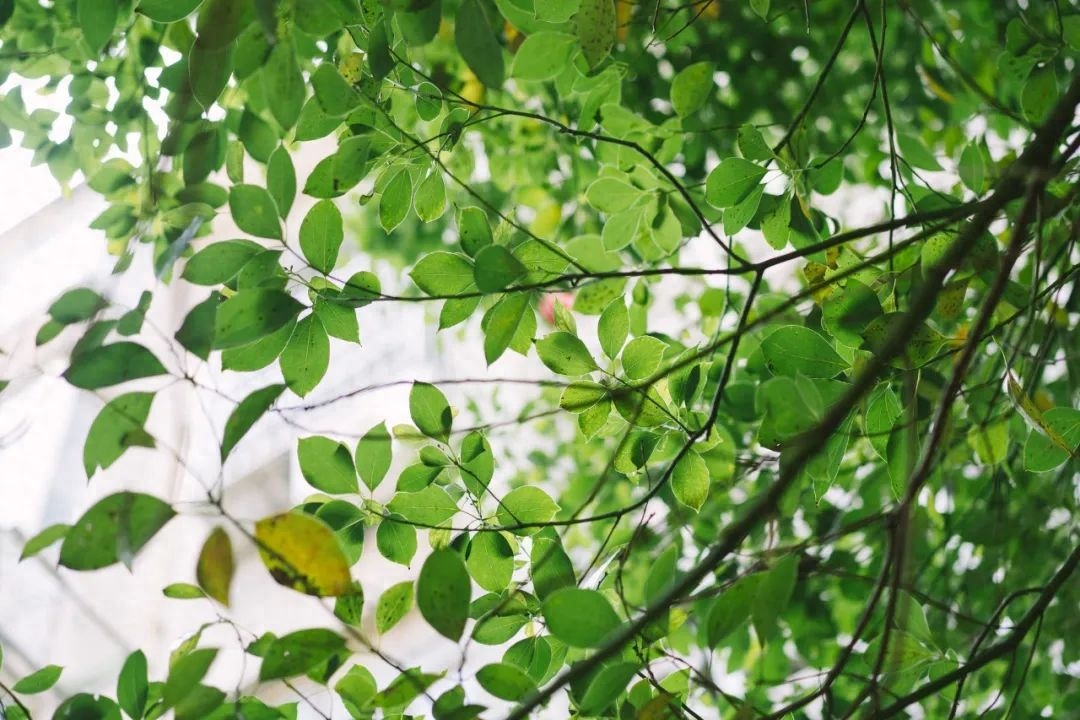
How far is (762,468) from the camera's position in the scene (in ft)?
2.62

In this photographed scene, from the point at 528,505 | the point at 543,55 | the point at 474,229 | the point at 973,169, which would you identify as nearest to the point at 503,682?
the point at 528,505

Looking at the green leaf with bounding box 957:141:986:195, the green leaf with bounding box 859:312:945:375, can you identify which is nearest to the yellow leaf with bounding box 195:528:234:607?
the green leaf with bounding box 859:312:945:375

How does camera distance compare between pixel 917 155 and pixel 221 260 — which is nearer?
pixel 221 260

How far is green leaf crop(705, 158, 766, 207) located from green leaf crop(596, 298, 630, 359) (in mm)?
86

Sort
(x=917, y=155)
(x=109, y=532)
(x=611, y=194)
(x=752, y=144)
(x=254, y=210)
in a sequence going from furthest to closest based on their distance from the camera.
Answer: (x=917, y=155)
(x=611, y=194)
(x=752, y=144)
(x=254, y=210)
(x=109, y=532)

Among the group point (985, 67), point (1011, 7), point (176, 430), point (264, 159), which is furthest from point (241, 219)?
point (176, 430)

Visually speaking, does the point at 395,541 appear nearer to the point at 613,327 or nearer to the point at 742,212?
the point at 613,327

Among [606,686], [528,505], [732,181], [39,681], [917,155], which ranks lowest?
[39,681]

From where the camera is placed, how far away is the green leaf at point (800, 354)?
1.57 feet

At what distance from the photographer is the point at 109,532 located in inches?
12.7

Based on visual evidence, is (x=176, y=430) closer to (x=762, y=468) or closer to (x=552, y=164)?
(x=552, y=164)

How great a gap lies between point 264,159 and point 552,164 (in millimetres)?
769

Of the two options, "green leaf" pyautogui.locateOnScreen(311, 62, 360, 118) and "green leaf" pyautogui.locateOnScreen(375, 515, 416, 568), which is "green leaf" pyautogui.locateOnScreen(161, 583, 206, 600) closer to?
"green leaf" pyautogui.locateOnScreen(375, 515, 416, 568)

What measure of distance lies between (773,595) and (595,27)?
282 millimetres
